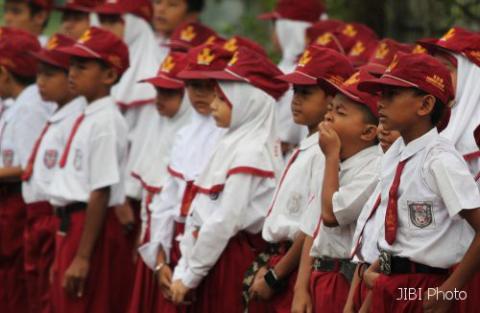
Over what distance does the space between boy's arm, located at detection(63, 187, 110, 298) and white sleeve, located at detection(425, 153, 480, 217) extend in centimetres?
306

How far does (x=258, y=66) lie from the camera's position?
659cm

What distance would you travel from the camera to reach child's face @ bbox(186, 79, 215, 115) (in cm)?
695

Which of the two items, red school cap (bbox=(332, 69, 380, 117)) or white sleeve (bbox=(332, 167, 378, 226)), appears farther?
red school cap (bbox=(332, 69, 380, 117))

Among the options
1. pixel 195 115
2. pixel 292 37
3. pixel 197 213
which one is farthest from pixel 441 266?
pixel 292 37

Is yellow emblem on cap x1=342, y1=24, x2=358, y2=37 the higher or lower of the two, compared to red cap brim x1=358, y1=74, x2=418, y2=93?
lower

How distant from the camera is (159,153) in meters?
7.93

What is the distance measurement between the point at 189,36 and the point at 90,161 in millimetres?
1626

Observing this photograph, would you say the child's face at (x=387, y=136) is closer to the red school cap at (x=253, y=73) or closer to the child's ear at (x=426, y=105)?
the child's ear at (x=426, y=105)

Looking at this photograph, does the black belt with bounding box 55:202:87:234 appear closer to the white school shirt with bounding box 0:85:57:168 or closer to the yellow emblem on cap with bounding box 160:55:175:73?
the white school shirt with bounding box 0:85:57:168

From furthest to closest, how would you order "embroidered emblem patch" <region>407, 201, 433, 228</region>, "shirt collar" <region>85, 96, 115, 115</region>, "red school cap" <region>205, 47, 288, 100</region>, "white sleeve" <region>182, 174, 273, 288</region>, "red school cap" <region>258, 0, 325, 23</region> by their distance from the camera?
"red school cap" <region>258, 0, 325, 23</region>, "shirt collar" <region>85, 96, 115, 115</region>, "red school cap" <region>205, 47, 288, 100</region>, "white sleeve" <region>182, 174, 273, 288</region>, "embroidered emblem patch" <region>407, 201, 433, 228</region>

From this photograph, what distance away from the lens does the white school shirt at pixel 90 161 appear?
7469 mm

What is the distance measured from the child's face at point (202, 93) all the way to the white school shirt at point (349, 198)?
4.70ft

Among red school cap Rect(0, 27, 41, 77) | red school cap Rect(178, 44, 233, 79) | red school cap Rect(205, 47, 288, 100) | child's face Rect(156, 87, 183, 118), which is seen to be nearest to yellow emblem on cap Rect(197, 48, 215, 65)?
red school cap Rect(178, 44, 233, 79)

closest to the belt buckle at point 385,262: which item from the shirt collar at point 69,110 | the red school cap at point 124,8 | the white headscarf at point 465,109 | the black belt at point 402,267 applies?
the black belt at point 402,267
